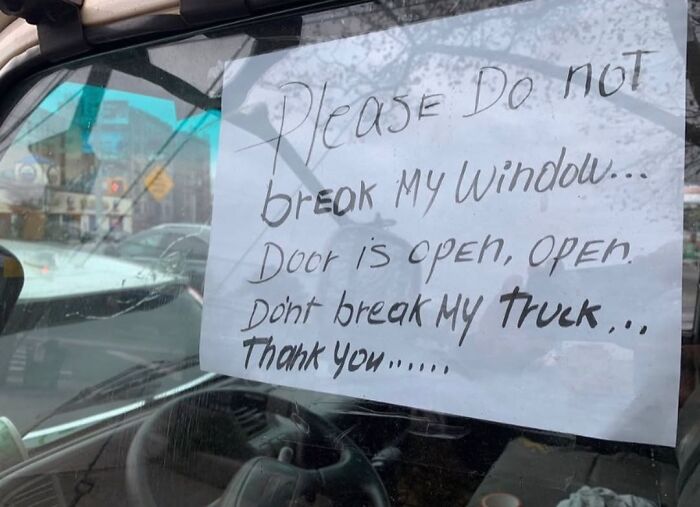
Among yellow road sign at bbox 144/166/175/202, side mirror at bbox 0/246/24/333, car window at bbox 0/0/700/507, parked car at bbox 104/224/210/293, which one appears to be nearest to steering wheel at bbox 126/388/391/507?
car window at bbox 0/0/700/507

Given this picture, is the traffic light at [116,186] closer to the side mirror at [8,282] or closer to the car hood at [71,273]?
the car hood at [71,273]

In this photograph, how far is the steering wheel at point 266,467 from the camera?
101 cm

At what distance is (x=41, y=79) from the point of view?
1344mm

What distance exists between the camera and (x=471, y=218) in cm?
87

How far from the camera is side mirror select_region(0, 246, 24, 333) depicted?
1.47 m

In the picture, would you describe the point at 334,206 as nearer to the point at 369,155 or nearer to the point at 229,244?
the point at 369,155

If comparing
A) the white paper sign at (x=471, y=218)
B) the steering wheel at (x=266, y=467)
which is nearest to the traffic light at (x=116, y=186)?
the white paper sign at (x=471, y=218)

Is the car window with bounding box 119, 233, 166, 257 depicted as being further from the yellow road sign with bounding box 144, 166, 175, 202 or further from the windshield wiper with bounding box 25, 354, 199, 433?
the windshield wiper with bounding box 25, 354, 199, 433

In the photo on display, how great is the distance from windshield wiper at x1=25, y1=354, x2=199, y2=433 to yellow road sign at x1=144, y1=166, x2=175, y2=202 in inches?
12.4

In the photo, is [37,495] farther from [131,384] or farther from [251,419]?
[251,419]

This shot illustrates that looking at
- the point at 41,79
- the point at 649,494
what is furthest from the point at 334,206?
the point at 41,79

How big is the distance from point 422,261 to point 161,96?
0.63 meters

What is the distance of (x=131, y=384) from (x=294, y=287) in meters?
0.48

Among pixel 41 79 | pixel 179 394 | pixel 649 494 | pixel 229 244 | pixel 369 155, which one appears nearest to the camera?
pixel 649 494
